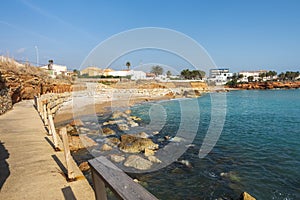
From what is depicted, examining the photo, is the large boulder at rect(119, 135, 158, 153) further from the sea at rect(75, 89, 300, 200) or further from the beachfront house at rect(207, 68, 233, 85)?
the beachfront house at rect(207, 68, 233, 85)

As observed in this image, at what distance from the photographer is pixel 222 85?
305 feet

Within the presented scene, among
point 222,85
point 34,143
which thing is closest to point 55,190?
point 34,143

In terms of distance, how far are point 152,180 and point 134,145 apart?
2.88m

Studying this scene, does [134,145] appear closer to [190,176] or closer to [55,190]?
[190,176]

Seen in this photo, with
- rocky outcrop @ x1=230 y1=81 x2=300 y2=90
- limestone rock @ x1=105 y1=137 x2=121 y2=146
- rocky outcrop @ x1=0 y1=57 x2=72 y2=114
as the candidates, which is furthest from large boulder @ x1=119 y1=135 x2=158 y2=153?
rocky outcrop @ x1=230 y1=81 x2=300 y2=90

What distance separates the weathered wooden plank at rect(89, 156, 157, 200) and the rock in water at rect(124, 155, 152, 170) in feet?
17.8

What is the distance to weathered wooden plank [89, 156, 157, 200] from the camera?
1178 millimetres

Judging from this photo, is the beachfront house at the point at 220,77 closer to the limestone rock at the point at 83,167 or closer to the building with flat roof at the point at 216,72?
the building with flat roof at the point at 216,72

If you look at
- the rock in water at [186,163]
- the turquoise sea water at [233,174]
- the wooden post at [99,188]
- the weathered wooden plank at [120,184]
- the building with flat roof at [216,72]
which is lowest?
the turquoise sea water at [233,174]

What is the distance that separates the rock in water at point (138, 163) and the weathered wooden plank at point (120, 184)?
5.43 metres

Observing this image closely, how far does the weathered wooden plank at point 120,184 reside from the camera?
1178mm

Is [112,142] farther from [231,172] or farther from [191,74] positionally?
[191,74]

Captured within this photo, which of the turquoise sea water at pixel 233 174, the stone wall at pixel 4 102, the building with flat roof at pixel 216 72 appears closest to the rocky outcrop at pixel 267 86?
the building with flat roof at pixel 216 72

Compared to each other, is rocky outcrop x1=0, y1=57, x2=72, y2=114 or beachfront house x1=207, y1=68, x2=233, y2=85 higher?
beachfront house x1=207, y1=68, x2=233, y2=85
